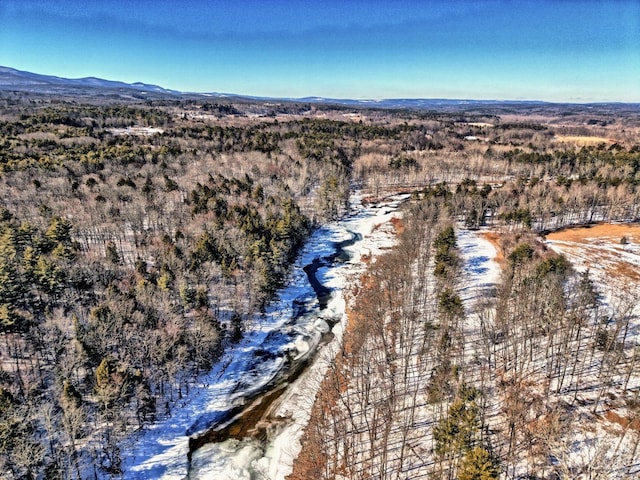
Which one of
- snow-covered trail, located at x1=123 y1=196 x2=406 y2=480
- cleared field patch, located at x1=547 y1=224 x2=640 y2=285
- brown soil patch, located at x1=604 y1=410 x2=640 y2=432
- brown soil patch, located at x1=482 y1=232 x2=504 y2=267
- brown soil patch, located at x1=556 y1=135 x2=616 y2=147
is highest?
brown soil patch, located at x1=556 y1=135 x2=616 y2=147

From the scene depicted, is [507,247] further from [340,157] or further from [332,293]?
[340,157]

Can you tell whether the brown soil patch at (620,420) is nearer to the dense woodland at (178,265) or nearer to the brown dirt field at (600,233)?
the dense woodland at (178,265)

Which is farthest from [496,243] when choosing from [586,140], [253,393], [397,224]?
[586,140]

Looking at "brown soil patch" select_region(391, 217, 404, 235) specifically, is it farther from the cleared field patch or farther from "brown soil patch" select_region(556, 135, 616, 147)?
"brown soil patch" select_region(556, 135, 616, 147)

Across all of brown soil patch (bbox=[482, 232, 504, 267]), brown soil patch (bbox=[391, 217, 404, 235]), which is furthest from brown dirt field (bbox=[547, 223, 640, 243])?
brown soil patch (bbox=[391, 217, 404, 235])

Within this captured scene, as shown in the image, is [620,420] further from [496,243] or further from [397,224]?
[397,224]

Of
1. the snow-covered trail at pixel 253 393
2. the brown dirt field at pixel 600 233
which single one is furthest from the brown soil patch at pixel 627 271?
the snow-covered trail at pixel 253 393
